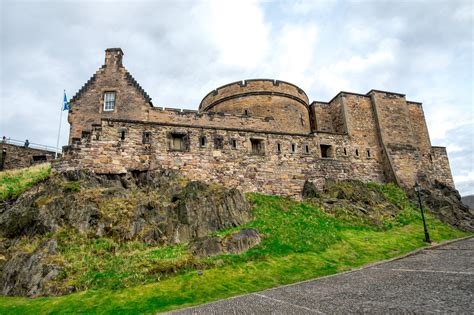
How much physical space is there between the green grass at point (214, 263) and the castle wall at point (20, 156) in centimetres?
1506

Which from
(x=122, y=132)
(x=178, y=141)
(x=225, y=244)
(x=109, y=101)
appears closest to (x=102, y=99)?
(x=109, y=101)

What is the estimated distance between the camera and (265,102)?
21.0 meters

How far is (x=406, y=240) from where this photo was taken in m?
13.9

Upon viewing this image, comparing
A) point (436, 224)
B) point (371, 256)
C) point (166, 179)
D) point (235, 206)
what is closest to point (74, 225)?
point (166, 179)

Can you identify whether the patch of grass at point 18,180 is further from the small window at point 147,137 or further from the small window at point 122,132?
the small window at point 147,137

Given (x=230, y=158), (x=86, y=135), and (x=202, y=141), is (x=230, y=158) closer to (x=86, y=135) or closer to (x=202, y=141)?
(x=202, y=141)

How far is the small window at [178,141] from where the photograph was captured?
17188 mm

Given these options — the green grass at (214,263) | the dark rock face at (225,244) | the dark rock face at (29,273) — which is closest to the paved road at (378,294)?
the green grass at (214,263)

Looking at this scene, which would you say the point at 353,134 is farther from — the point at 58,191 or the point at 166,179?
the point at 58,191

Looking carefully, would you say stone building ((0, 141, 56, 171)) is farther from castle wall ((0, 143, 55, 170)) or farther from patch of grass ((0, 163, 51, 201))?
patch of grass ((0, 163, 51, 201))

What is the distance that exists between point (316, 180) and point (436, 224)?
22.1 feet

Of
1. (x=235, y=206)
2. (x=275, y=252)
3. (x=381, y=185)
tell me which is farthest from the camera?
(x=381, y=185)

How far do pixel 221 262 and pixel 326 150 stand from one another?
12.6m

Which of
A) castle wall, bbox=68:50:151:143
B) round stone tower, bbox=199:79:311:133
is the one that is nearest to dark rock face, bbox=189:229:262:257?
castle wall, bbox=68:50:151:143
